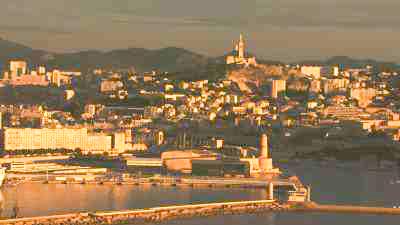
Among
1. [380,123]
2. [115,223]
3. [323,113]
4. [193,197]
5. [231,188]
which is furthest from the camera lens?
[323,113]

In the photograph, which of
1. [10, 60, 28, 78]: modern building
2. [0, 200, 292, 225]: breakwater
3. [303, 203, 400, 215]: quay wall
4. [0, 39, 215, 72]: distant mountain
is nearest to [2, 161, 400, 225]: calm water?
[0, 200, 292, 225]: breakwater

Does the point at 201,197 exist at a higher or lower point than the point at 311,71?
lower

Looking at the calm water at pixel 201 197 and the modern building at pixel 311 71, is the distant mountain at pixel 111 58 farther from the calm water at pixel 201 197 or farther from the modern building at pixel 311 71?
the calm water at pixel 201 197

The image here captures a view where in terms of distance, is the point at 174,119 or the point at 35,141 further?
the point at 174,119

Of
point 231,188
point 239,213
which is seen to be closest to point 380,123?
point 231,188

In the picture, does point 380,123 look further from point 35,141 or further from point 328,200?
point 328,200

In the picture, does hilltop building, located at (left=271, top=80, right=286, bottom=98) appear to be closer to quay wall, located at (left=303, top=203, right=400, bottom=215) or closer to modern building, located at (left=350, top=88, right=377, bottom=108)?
modern building, located at (left=350, top=88, right=377, bottom=108)

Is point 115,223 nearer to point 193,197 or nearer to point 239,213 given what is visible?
point 239,213

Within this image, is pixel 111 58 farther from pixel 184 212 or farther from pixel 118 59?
pixel 184 212

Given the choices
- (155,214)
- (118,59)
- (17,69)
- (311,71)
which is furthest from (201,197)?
(118,59)

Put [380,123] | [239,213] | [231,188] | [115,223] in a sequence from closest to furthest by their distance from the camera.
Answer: [115,223], [239,213], [231,188], [380,123]
